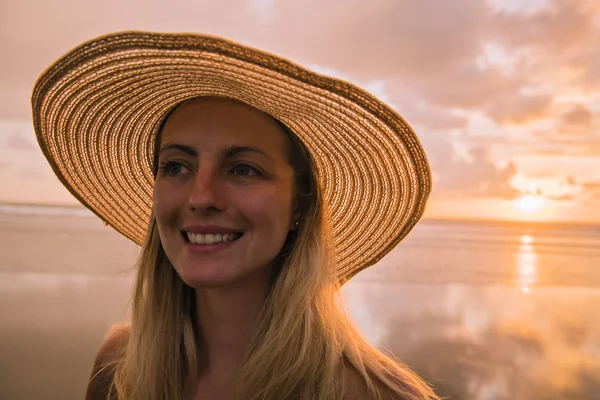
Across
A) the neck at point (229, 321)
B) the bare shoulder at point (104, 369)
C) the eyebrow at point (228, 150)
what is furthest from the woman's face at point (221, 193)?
the bare shoulder at point (104, 369)

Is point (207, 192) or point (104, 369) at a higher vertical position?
point (207, 192)

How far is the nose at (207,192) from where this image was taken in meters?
1.17

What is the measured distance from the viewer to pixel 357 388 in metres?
1.33

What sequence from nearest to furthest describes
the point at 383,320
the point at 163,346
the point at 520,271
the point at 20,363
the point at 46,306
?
the point at 163,346, the point at 20,363, the point at 46,306, the point at 383,320, the point at 520,271

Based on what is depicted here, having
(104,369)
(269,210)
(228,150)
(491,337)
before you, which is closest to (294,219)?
(269,210)

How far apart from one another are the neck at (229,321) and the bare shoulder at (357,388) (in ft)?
0.90

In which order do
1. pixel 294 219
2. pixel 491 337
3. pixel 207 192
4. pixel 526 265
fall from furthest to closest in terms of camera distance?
1. pixel 526 265
2. pixel 491 337
3. pixel 294 219
4. pixel 207 192

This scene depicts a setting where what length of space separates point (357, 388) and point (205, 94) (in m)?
0.84

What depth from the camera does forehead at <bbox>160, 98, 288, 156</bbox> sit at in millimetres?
1233

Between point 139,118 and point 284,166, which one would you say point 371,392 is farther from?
point 139,118

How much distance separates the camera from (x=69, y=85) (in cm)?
131

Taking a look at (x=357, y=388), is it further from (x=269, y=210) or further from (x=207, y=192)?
(x=207, y=192)

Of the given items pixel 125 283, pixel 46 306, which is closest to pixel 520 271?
pixel 125 283

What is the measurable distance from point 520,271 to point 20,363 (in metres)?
6.21
